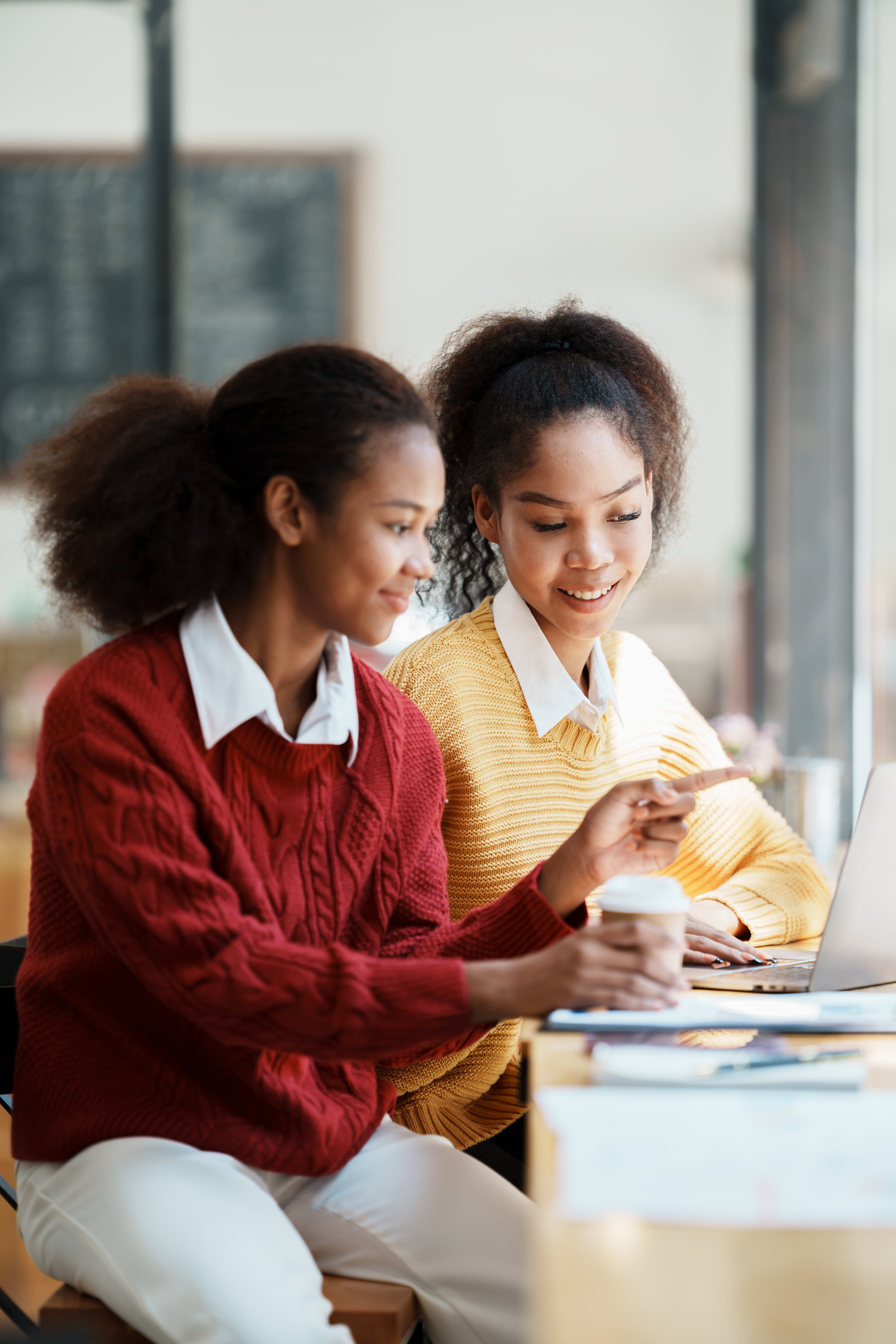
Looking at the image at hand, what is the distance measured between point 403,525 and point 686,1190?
60cm

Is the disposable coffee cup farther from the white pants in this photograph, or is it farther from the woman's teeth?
the woman's teeth

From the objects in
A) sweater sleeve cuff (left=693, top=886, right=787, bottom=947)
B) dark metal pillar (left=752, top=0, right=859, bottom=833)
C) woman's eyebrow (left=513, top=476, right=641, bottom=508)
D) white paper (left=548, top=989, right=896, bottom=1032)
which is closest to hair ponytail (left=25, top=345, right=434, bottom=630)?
woman's eyebrow (left=513, top=476, right=641, bottom=508)

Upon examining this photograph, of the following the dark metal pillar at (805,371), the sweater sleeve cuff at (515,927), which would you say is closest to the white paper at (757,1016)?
the sweater sleeve cuff at (515,927)

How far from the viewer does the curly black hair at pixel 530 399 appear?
1493 mm

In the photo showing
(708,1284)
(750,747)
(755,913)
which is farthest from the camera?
(750,747)

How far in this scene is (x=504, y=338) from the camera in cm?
158

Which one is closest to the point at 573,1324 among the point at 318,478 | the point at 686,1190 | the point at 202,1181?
the point at 686,1190

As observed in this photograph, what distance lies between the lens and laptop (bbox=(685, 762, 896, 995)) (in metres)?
1.06

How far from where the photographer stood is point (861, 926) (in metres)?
1.10

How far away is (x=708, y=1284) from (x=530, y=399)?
1.07 metres

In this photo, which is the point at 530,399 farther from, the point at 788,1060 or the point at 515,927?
the point at 788,1060

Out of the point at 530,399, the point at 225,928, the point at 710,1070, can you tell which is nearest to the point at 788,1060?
the point at 710,1070

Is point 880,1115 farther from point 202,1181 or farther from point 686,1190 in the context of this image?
point 202,1181

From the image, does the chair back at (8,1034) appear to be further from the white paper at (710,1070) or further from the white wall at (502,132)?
the white wall at (502,132)
